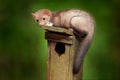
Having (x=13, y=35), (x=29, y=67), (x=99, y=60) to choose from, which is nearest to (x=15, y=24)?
(x=13, y=35)

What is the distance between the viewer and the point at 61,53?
4152 millimetres

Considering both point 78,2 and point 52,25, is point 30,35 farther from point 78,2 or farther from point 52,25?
point 52,25

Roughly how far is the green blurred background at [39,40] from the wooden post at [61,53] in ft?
5.34

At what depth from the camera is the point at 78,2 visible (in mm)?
5965

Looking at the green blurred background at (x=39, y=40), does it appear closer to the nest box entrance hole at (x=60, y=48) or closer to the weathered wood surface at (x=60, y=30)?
the nest box entrance hole at (x=60, y=48)

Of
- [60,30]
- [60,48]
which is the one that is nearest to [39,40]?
[60,48]

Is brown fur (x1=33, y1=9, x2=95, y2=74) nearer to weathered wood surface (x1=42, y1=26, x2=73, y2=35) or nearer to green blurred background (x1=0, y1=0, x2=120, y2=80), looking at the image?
weathered wood surface (x1=42, y1=26, x2=73, y2=35)

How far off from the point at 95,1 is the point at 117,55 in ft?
2.52

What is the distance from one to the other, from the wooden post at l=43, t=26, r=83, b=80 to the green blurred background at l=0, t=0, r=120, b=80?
5.34 feet

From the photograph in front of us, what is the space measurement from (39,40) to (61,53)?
1.85 m

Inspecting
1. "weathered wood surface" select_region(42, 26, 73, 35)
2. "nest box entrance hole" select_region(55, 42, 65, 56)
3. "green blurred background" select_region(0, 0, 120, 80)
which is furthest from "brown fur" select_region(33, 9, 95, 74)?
"green blurred background" select_region(0, 0, 120, 80)

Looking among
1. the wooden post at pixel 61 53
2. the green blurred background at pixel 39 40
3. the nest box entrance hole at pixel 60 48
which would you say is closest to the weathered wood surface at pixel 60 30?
the wooden post at pixel 61 53

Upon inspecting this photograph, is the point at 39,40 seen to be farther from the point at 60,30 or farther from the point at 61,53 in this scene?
the point at 60,30

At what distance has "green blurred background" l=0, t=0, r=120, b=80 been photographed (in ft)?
19.5
